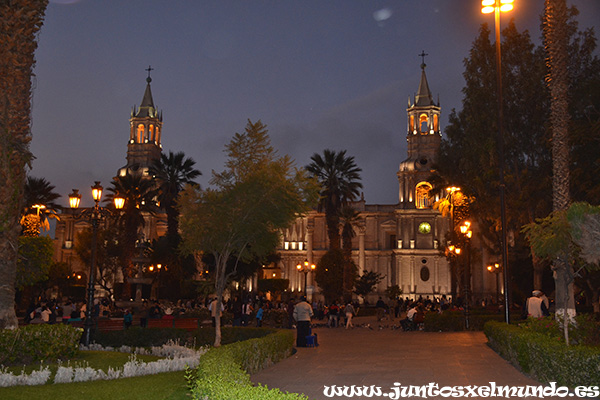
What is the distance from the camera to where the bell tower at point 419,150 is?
71750mm

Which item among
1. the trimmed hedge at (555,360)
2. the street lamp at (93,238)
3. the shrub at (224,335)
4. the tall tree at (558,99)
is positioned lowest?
the shrub at (224,335)

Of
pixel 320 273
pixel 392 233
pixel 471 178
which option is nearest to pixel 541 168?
pixel 471 178

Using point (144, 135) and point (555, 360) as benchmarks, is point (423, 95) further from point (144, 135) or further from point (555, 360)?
point (555, 360)

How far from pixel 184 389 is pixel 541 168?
25.6m

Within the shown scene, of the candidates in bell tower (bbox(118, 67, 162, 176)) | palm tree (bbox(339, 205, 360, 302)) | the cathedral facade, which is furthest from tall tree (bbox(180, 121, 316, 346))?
bell tower (bbox(118, 67, 162, 176))

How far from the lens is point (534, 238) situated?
1301 cm

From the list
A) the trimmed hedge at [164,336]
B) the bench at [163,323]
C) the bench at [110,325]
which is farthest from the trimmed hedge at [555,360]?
the bench at [110,325]

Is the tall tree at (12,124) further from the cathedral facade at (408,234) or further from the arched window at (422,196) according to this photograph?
the arched window at (422,196)

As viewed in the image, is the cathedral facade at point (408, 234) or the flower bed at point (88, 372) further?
the cathedral facade at point (408, 234)

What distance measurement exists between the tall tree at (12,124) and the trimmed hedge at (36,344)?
64 centimetres

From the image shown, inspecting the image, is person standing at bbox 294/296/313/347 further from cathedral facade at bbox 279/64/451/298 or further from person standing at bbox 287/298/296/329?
cathedral facade at bbox 279/64/451/298

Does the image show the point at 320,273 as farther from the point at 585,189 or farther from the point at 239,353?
the point at 239,353

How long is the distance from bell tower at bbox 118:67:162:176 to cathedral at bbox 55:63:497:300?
0.15 metres

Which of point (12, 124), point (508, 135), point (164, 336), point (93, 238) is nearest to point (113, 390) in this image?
point (12, 124)
